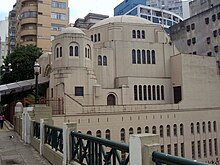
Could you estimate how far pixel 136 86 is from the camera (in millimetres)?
30391

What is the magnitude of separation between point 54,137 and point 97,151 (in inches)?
123

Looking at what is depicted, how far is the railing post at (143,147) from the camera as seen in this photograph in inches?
133

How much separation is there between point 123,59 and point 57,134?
79.5 ft

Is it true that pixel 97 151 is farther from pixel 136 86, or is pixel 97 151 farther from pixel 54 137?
pixel 136 86

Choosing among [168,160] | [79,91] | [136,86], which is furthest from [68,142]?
[136,86]

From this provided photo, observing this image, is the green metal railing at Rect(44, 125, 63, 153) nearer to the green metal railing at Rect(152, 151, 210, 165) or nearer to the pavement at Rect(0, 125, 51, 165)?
the pavement at Rect(0, 125, 51, 165)

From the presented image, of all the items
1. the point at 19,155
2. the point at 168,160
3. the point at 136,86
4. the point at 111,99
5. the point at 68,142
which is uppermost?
the point at 136,86

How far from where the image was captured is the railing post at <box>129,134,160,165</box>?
337 centimetres

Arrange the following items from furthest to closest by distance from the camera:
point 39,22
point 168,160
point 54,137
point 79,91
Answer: point 39,22, point 79,91, point 54,137, point 168,160

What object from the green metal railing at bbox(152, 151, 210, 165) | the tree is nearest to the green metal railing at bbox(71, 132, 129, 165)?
the green metal railing at bbox(152, 151, 210, 165)

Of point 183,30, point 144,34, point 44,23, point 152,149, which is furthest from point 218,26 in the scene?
point 152,149

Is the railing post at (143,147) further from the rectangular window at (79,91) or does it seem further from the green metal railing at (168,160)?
the rectangular window at (79,91)

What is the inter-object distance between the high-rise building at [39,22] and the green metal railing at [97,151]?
4038 cm

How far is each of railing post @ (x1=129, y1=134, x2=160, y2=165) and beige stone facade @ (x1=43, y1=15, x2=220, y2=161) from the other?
2014cm
